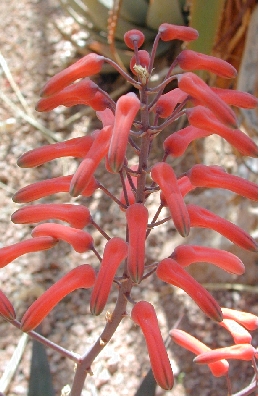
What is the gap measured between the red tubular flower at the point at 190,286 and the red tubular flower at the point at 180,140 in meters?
0.21

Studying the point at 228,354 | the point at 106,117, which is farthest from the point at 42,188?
the point at 228,354

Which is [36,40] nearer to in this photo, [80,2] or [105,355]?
[80,2]

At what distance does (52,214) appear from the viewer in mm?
1070

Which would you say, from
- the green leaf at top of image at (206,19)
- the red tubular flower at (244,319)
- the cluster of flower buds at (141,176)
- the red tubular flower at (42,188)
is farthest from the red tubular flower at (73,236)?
the green leaf at top of image at (206,19)

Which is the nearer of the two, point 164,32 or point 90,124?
point 164,32

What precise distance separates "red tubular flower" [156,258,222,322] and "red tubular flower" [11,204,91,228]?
0.62 feet

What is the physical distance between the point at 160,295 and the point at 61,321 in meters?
0.44

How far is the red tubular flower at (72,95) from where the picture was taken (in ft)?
3.12

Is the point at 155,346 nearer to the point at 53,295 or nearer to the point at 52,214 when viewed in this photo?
the point at 53,295

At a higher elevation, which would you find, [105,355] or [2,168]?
[2,168]

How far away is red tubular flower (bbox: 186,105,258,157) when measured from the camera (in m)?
0.95

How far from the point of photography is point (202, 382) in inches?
79.5

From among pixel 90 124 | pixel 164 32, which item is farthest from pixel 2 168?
pixel 164 32

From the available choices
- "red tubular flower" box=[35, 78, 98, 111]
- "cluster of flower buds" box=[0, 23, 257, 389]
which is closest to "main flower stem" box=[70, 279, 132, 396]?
"cluster of flower buds" box=[0, 23, 257, 389]
